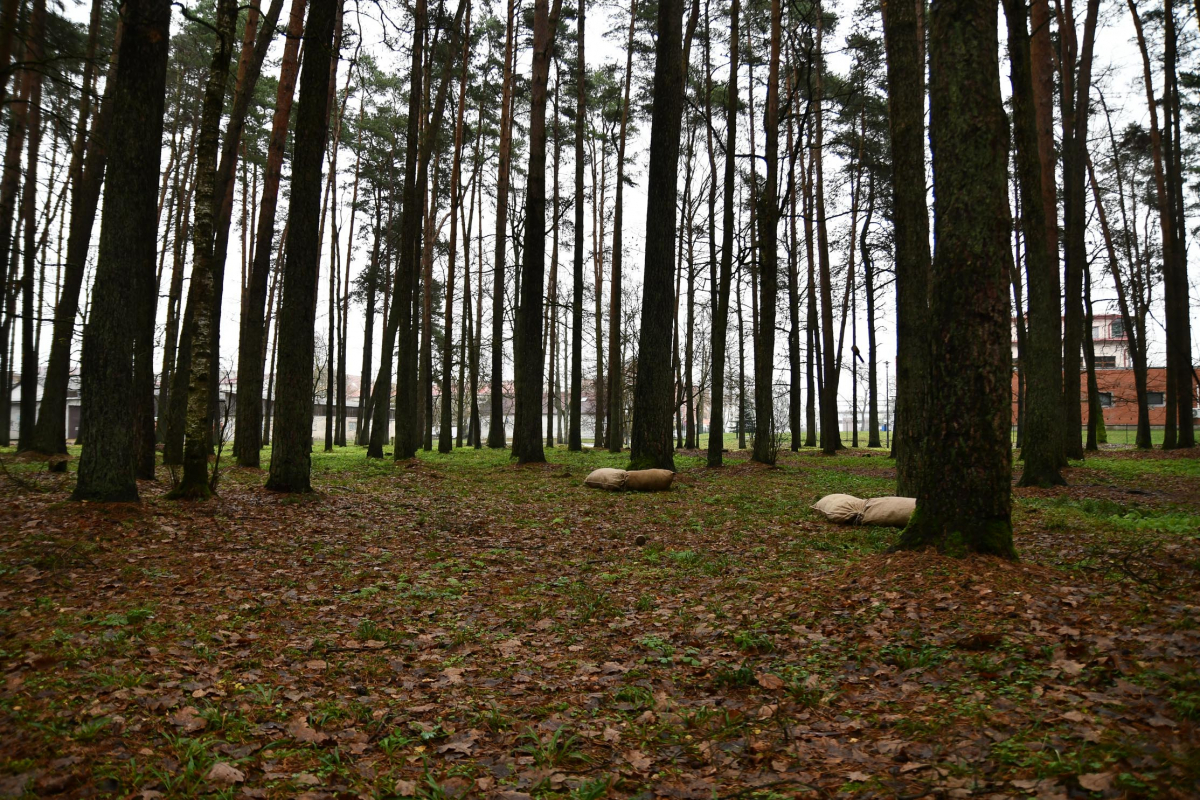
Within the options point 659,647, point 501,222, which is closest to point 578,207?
point 501,222

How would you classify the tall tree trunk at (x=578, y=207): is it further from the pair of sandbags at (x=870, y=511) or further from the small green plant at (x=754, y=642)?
the small green plant at (x=754, y=642)

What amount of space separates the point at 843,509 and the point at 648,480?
3744 mm

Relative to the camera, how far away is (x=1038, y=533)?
7180mm

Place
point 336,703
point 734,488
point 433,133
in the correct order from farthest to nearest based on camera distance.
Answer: point 433,133 < point 734,488 < point 336,703

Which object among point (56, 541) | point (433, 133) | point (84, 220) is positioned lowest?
point (56, 541)

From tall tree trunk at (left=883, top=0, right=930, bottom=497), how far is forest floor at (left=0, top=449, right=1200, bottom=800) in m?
1.92

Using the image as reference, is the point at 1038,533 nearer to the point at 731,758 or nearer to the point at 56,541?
the point at 731,758

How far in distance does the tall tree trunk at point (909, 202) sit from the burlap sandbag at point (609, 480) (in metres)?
4.51

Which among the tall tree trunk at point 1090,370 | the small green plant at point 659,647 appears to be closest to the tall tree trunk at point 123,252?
the small green plant at point 659,647

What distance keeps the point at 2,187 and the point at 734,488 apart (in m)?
16.1

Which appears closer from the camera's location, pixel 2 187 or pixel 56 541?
pixel 56 541

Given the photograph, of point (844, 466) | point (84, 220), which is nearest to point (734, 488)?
point (844, 466)

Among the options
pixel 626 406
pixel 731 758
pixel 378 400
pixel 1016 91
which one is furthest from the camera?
pixel 626 406

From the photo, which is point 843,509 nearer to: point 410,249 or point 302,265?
point 302,265
